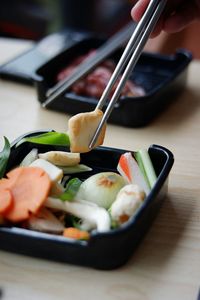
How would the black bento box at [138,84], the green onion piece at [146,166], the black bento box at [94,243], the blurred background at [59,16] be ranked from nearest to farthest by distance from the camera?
the black bento box at [94,243]
the green onion piece at [146,166]
the black bento box at [138,84]
the blurred background at [59,16]

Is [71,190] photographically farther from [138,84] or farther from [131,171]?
[138,84]

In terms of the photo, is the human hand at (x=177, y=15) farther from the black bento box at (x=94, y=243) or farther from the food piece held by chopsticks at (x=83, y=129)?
the black bento box at (x=94, y=243)

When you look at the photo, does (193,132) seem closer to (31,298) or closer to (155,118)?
(155,118)

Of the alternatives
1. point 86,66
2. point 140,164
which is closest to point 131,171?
point 140,164

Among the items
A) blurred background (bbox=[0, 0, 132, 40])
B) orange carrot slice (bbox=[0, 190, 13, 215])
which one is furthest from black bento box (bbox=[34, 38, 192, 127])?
blurred background (bbox=[0, 0, 132, 40])

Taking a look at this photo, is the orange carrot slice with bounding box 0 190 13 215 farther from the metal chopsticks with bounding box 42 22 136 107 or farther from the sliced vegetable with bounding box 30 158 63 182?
the metal chopsticks with bounding box 42 22 136 107

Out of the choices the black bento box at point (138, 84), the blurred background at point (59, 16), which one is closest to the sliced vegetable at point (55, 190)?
the black bento box at point (138, 84)

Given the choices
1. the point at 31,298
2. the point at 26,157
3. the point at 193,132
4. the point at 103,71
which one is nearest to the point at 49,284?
the point at 31,298
